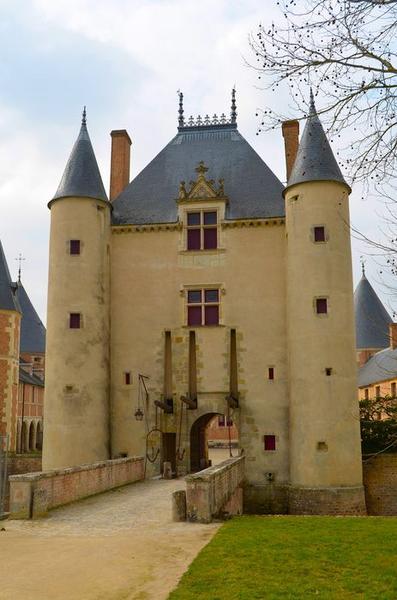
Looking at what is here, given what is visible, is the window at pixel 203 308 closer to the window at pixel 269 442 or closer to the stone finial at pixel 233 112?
the window at pixel 269 442

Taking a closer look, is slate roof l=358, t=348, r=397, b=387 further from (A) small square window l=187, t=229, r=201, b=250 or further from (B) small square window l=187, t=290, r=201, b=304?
(A) small square window l=187, t=229, r=201, b=250

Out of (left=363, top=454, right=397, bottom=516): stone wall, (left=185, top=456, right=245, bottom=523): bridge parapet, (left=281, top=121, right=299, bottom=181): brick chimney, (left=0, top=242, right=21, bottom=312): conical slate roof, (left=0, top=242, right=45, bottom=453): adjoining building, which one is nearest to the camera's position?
(left=185, top=456, right=245, bottom=523): bridge parapet

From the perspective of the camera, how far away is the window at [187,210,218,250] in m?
22.0

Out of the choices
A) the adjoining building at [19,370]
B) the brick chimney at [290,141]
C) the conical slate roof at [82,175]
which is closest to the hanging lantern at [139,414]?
the adjoining building at [19,370]

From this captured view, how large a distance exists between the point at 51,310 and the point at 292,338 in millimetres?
7665

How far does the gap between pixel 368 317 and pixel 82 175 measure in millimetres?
28636

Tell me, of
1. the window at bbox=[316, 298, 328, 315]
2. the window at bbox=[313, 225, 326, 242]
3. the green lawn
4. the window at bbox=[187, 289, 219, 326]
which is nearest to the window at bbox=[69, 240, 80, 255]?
the window at bbox=[187, 289, 219, 326]

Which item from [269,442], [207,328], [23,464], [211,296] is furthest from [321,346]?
[23,464]

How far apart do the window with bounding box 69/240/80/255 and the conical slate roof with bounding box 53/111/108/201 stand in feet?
4.99

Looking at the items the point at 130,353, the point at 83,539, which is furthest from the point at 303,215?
the point at 83,539

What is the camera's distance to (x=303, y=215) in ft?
66.3

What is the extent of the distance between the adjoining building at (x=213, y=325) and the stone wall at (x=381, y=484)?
174 cm

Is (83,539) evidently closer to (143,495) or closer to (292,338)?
(143,495)

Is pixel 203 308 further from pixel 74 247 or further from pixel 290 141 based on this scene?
pixel 290 141
